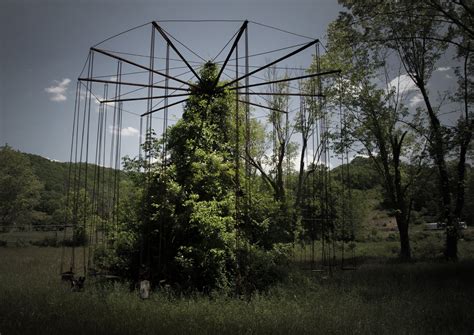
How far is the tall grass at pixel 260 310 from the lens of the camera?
28.1 ft

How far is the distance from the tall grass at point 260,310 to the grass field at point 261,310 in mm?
25

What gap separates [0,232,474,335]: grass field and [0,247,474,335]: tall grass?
25 mm

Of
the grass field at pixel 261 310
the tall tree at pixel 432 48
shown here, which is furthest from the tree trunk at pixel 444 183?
the grass field at pixel 261 310

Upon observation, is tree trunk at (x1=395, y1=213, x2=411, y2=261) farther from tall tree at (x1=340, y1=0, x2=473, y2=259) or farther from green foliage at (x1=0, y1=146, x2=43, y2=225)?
green foliage at (x1=0, y1=146, x2=43, y2=225)

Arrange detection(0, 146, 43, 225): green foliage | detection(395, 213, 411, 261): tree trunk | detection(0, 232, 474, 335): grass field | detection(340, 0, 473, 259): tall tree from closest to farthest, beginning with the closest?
detection(0, 232, 474, 335): grass field < detection(340, 0, 473, 259): tall tree < detection(395, 213, 411, 261): tree trunk < detection(0, 146, 43, 225): green foliage

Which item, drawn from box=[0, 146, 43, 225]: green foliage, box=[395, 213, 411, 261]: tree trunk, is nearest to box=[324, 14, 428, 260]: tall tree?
box=[395, 213, 411, 261]: tree trunk

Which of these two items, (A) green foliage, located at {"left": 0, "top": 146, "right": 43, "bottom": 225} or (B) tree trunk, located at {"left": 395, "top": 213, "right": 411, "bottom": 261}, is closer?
(B) tree trunk, located at {"left": 395, "top": 213, "right": 411, "bottom": 261}

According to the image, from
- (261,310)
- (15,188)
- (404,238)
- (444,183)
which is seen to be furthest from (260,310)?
(15,188)

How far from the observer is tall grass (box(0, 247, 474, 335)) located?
8.57 metres

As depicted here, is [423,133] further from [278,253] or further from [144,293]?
[144,293]

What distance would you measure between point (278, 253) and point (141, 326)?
967cm

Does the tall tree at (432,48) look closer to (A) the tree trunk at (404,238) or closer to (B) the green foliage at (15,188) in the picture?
(A) the tree trunk at (404,238)

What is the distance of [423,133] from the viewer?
959 inches

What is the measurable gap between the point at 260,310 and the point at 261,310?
77mm
